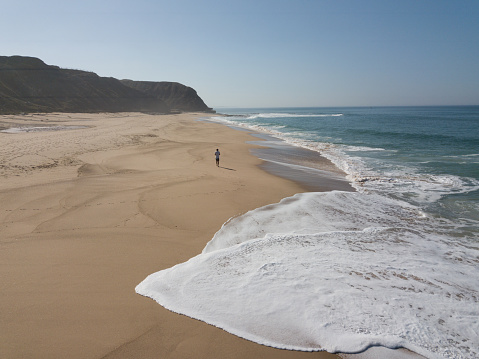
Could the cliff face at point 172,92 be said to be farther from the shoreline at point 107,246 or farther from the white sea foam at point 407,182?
the shoreline at point 107,246

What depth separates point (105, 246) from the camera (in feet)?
17.9

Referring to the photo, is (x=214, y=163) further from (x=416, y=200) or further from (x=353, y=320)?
(x=353, y=320)

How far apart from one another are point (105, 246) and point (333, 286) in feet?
14.2

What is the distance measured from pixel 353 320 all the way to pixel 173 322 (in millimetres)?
2414

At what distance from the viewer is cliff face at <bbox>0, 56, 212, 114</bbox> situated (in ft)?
159

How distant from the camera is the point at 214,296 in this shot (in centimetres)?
413

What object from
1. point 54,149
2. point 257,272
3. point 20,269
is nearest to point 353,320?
point 257,272

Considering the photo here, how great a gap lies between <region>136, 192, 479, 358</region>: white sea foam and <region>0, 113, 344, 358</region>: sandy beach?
297 millimetres

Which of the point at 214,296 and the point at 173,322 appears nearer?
the point at 173,322

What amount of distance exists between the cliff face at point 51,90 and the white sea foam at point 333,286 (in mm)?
47954

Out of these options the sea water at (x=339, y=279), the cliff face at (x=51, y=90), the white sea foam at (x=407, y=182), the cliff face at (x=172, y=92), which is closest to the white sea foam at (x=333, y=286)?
the sea water at (x=339, y=279)

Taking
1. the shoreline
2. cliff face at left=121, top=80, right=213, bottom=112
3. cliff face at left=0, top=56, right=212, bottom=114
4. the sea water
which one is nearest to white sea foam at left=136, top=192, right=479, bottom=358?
the sea water

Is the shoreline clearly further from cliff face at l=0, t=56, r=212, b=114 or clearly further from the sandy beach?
cliff face at l=0, t=56, r=212, b=114

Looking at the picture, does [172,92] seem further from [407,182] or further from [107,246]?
[107,246]
